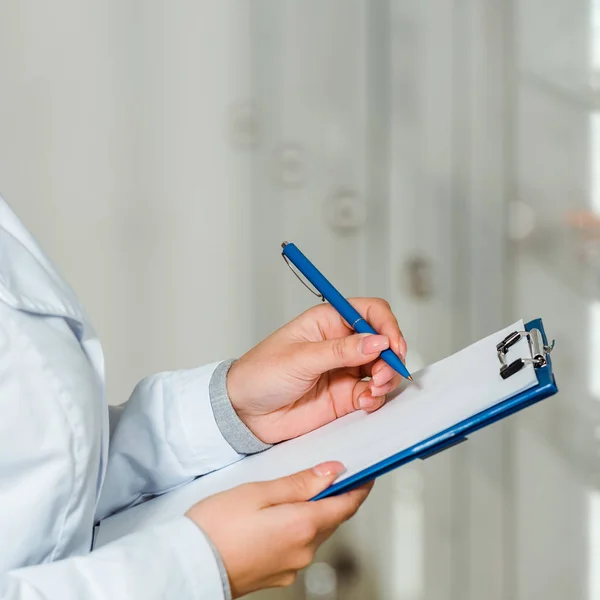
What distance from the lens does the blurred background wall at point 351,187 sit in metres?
0.96

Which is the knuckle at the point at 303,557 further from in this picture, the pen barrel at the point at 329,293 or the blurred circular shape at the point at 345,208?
the blurred circular shape at the point at 345,208

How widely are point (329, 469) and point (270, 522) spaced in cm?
5

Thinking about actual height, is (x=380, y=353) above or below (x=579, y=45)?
below

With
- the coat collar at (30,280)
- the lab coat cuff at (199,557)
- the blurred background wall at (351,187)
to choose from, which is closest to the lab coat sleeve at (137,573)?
the lab coat cuff at (199,557)

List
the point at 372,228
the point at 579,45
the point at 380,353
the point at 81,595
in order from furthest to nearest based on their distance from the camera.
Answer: the point at 372,228 < the point at 579,45 < the point at 380,353 < the point at 81,595

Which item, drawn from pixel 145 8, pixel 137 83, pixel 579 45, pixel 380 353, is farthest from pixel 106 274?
pixel 579 45

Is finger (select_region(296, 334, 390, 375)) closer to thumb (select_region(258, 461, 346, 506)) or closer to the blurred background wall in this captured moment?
thumb (select_region(258, 461, 346, 506))

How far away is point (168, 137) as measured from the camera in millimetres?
1000

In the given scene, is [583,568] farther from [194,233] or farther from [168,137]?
[168,137]

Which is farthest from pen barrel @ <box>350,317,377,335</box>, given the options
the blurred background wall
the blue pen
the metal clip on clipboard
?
the blurred background wall

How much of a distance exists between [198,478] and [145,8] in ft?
2.30

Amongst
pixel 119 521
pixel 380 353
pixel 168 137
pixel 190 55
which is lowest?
pixel 119 521

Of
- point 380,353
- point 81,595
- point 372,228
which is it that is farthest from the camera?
point 372,228

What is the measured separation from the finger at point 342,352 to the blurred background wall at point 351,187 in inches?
19.9
